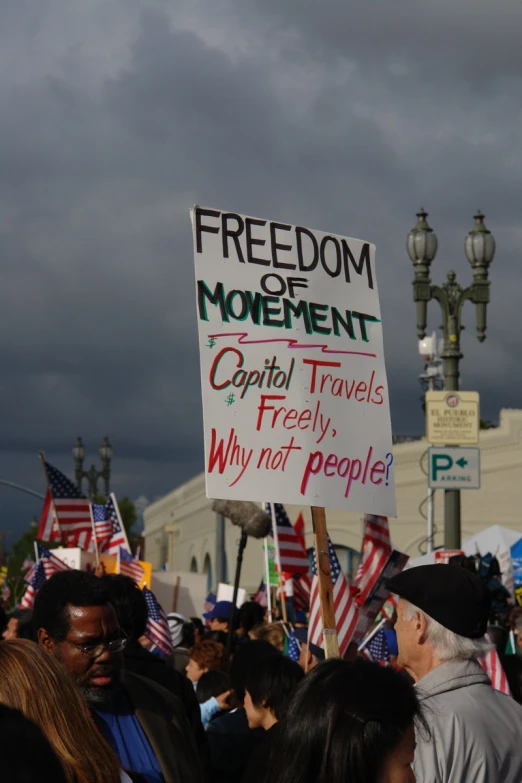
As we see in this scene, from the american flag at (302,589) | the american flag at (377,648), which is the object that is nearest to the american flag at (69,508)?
the american flag at (302,589)

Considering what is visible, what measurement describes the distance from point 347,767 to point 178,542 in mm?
71479

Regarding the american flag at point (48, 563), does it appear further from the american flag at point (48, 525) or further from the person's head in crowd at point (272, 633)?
the american flag at point (48, 525)

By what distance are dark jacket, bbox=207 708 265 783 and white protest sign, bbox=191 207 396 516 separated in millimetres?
987

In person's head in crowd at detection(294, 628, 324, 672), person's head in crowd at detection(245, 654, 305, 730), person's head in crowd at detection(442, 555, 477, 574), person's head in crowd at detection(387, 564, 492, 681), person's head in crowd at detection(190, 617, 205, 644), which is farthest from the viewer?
person's head in crowd at detection(190, 617, 205, 644)

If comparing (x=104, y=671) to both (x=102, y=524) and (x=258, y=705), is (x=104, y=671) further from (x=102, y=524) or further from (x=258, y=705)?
(x=102, y=524)

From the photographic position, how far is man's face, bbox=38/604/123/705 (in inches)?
152

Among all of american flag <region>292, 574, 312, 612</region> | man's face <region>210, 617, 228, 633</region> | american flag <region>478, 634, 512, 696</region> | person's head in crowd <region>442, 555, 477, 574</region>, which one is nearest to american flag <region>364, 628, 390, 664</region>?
person's head in crowd <region>442, 555, 477, 574</region>

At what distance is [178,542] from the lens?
240ft

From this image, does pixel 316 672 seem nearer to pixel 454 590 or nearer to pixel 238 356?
pixel 454 590

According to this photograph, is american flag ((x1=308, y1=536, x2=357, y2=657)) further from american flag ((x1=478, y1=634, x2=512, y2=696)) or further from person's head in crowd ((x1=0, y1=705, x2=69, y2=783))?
person's head in crowd ((x1=0, y1=705, x2=69, y2=783))

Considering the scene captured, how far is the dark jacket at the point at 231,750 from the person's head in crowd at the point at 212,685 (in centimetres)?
161

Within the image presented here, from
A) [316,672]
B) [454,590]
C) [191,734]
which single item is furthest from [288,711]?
[191,734]

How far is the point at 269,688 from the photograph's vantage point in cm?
489

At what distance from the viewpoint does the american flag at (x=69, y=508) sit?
1625 centimetres
